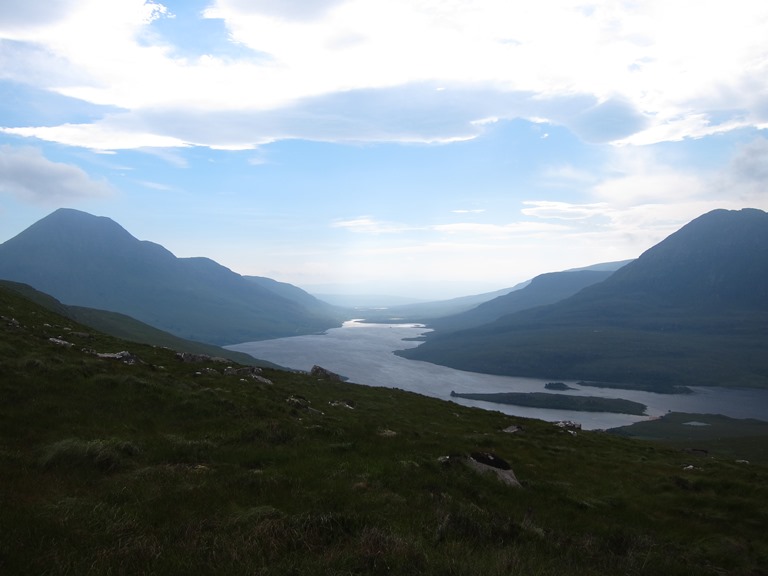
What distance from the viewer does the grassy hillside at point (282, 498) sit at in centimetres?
744

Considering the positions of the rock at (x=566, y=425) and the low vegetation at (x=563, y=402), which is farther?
the low vegetation at (x=563, y=402)

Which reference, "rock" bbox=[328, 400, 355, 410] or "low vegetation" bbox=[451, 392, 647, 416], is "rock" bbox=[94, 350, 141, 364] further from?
"low vegetation" bbox=[451, 392, 647, 416]

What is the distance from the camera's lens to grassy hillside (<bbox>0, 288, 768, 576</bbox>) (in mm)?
7441

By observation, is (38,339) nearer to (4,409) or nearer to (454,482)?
(4,409)

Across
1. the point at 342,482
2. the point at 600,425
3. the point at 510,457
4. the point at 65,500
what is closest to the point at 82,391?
the point at 65,500

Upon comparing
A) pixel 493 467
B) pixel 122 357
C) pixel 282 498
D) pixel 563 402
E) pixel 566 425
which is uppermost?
Result: pixel 122 357

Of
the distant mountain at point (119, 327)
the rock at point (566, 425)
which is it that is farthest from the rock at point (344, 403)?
the distant mountain at point (119, 327)

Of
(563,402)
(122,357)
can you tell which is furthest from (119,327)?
(563,402)

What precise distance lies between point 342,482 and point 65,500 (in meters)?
6.45

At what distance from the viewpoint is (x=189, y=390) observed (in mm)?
21703

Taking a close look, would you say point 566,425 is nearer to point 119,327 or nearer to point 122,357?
point 122,357

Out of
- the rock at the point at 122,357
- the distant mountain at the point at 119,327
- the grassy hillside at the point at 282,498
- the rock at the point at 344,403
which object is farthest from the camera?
the distant mountain at the point at 119,327

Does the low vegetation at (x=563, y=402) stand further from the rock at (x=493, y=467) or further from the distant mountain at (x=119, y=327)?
the rock at (x=493, y=467)

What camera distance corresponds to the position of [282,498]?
1066cm
